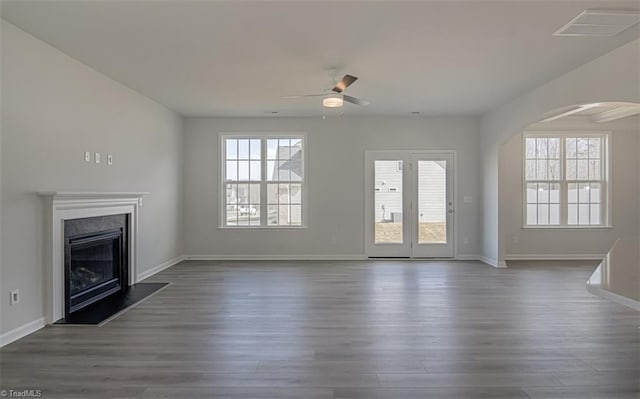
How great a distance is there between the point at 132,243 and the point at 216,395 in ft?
11.5

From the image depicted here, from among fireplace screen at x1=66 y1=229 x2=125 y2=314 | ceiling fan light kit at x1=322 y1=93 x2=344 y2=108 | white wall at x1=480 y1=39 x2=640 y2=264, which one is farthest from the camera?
ceiling fan light kit at x1=322 y1=93 x2=344 y2=108

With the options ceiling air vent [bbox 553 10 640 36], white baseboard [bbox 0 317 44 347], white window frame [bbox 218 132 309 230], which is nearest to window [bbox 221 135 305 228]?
white window frame [bbox 218 132 309 230]

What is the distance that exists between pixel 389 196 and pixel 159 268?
4.32m

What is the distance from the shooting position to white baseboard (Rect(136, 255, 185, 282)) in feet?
18.5

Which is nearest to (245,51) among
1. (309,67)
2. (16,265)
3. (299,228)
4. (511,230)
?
(309,67)

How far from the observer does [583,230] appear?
24.1 feet

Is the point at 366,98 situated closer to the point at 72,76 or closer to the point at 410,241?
the point at 410,241

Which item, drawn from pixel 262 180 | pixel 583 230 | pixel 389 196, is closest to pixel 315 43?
pixel 262 180

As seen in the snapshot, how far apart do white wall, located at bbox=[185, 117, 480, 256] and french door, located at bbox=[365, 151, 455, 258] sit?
162 millimetres

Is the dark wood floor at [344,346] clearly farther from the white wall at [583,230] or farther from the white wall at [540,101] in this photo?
the white wall at [583,230]

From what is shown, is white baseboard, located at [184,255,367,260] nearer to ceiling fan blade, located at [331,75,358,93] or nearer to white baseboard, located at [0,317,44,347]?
white baseboard, located at [0,317,44,347]

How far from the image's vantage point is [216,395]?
7.72 ft

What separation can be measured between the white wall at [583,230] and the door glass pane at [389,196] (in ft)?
6.78

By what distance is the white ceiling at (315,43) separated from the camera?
9.77 ft
